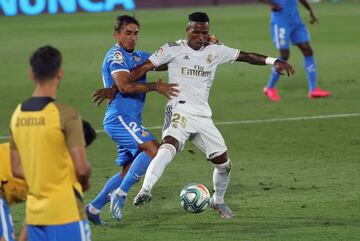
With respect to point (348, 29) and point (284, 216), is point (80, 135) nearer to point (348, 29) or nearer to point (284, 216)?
point (284, 216)

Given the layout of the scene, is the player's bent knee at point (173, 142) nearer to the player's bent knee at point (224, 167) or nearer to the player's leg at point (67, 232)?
the player's bent knee at point (224, 167)

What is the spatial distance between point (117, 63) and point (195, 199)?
1641 mm

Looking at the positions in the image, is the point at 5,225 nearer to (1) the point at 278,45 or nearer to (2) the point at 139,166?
(2) the point at 139,166

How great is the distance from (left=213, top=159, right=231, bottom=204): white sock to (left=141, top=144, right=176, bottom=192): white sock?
60 centimetres

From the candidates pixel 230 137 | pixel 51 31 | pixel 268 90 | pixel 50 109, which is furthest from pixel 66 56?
pixel 50 109

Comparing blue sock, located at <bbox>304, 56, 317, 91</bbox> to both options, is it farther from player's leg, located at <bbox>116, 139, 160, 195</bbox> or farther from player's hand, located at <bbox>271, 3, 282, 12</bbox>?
player's leg, located at <bbox>116, 139, 160, 195</bbox>

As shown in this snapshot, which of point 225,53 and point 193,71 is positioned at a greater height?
point 225,53

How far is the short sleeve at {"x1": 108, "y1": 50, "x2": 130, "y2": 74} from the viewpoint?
35.9 feet

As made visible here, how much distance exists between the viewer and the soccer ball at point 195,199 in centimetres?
1055

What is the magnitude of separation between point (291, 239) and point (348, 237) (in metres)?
0.53

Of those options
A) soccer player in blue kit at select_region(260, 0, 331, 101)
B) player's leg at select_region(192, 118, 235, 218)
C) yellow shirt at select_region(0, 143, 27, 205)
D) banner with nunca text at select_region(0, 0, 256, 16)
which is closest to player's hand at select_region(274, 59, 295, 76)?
player's leg at select_region(192, 118, 235, 218)

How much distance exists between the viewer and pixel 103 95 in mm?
10891

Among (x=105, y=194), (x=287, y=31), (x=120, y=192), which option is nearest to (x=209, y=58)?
(x=120, y=192)

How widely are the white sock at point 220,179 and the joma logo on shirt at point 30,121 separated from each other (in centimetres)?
436
